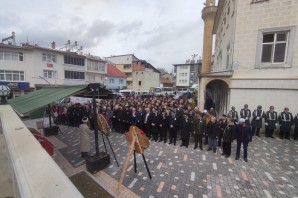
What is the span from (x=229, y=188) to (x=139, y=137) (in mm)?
3264

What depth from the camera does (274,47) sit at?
426 inches

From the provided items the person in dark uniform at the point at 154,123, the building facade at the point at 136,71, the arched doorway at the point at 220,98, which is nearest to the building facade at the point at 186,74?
the building facade at the point at 136,71

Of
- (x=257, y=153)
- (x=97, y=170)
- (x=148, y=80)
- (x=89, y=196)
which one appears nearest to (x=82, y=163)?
(x=97, y=170)

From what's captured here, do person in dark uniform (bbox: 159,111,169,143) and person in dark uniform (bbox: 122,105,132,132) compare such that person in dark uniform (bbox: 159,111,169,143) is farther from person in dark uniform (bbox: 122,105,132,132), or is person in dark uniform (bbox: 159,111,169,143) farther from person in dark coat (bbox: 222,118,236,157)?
person in dark coat (bbox: 222,118,236,157)

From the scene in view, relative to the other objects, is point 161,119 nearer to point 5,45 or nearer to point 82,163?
point 82,163

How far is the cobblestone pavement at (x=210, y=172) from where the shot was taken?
205 inches

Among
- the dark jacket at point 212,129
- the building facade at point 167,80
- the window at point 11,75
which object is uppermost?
the building facade at point 167,80

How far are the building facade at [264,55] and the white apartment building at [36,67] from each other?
101ft

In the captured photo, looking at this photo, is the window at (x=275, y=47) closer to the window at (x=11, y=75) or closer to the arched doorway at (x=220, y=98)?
the arched doorway at (x=220, y=98)

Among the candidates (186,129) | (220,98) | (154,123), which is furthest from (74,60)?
(186,129)

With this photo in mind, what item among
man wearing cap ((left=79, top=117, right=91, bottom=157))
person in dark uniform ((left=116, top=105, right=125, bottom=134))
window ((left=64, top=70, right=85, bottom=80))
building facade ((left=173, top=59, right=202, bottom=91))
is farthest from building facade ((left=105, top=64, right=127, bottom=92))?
man wearing cap ((left=79, top=117, right=91, bottom=157))

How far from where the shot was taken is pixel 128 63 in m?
54.0

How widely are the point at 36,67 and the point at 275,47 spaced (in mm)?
33556

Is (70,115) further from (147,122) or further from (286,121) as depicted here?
(286,121)
